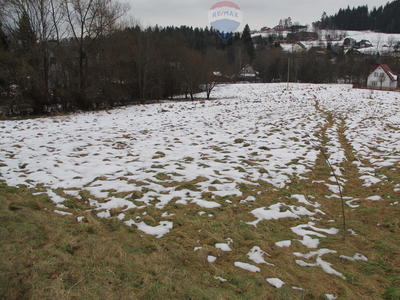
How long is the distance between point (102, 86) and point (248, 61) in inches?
3135

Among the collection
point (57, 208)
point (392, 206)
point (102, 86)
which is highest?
point (102, 86)

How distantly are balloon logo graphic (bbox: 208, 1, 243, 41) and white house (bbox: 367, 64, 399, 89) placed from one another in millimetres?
43564

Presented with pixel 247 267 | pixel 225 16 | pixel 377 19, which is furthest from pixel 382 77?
pixel 377 19

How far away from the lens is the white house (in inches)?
2252

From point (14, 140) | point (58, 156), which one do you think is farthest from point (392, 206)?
point (14, 140)

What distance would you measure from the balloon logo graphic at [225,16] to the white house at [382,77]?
43564 millimetres

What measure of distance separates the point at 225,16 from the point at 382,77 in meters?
46.8

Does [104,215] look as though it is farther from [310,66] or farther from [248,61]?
[248,61]

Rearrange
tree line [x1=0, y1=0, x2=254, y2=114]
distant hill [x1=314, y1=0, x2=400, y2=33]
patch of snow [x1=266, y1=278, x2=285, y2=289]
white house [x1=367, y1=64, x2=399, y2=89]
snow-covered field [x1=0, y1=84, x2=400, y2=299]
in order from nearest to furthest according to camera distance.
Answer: patch of snow [x1=266, y1=278, x2=285, y2=289] → snow-covered field [x1=0, y1=84, x2=400, y2=299] → tree line [x1=0, y1=0, x2=254, y2=114] → white house [x1=367, y1=64, x2=399, y2=89] → distant hill [x1=314, y1=0, x2=400, y2=33]

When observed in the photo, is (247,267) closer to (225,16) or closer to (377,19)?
(225,16)

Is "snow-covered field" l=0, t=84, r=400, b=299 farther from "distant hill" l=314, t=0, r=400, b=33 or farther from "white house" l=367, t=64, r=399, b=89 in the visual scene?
"distant hill" l=314, t=0, r=400, b=33

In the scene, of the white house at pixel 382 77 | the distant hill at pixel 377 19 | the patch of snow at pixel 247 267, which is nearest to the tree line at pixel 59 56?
the patch of snow at pixel 247 267

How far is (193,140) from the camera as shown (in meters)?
10.5

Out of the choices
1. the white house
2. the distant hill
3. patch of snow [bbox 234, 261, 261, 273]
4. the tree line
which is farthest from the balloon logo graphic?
the distant hill
